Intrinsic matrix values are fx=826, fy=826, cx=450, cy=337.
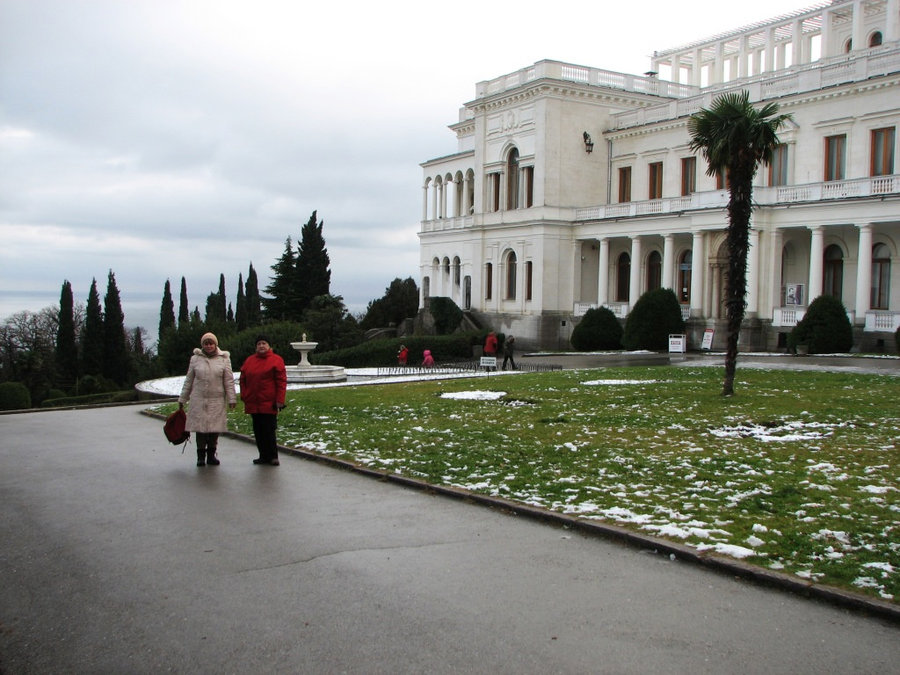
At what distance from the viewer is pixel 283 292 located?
70.5 m

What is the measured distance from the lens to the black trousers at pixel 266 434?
467 inches

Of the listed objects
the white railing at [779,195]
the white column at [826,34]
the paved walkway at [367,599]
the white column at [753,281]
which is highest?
the white column at [826,34]

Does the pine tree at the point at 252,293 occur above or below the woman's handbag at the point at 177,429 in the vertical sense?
above

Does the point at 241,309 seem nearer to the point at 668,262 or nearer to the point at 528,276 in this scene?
the point at 528,276

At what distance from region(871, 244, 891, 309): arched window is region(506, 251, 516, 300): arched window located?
21.6 m

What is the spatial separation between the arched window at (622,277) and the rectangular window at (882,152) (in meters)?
16.0

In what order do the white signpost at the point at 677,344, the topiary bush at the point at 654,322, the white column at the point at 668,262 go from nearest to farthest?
1. the white signpost at the point at 677,344
2. the topiary bush at the point at 654,322
3. the white column at the point at 668,262

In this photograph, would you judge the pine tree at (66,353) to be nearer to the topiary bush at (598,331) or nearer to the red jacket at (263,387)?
the topiary bush at (598,331)

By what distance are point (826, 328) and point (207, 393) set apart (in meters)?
28.5

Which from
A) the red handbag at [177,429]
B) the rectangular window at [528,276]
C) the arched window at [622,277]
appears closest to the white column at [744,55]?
the arched window at [622,277]

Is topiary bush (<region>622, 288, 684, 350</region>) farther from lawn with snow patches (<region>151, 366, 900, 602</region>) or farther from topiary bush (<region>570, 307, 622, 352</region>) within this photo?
lawn with snow patches (<region>151, 366, 900, 602</region>)

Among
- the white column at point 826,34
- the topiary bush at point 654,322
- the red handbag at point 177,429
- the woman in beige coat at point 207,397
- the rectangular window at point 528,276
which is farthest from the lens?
the white column at point 826,34

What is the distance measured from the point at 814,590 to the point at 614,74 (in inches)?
1923

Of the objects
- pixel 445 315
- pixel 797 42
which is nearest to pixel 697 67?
pixel 797 42
